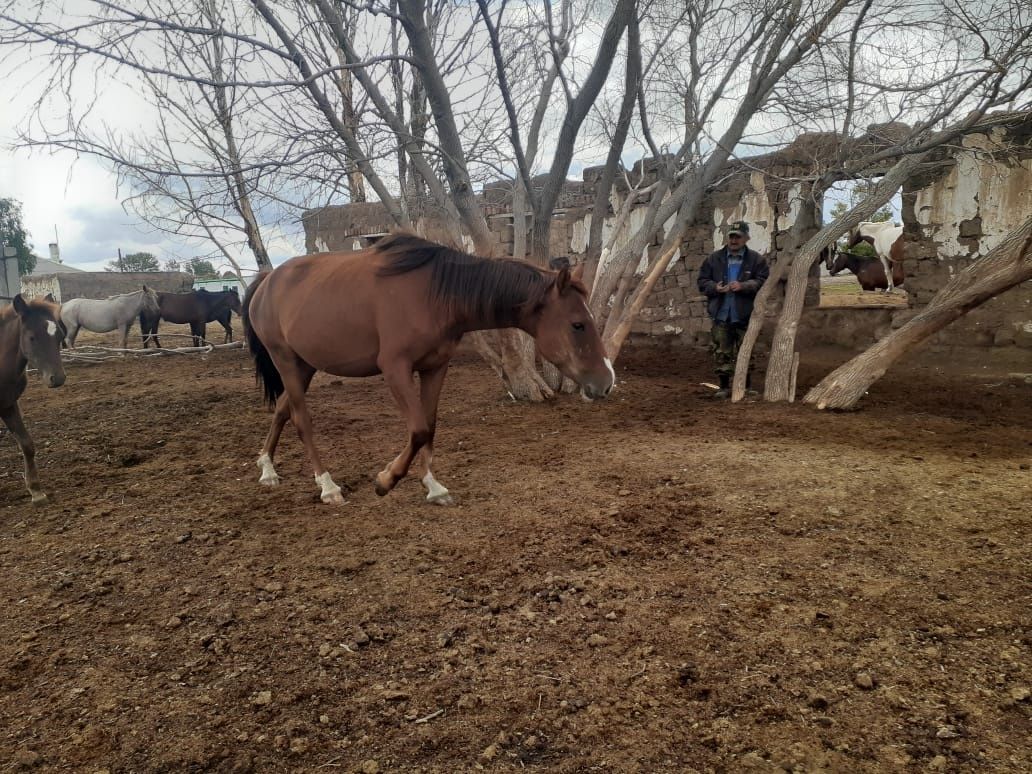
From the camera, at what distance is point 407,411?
3723 mm

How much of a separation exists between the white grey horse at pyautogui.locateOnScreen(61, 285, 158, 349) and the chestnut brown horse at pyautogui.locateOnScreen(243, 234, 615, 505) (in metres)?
13.4

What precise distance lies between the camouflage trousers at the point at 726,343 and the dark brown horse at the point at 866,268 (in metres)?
7.97

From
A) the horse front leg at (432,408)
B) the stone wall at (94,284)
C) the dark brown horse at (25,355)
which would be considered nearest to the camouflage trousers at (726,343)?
the horse front leg at (432,408)

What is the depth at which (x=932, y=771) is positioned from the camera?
161cm

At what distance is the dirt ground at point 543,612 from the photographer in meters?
1.83

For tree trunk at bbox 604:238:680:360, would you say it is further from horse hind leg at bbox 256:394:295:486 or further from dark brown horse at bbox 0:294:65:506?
dark brown horse at bbox 0:294:65:506

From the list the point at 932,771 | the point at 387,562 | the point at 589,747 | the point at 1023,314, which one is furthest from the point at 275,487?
the point at 1023,314

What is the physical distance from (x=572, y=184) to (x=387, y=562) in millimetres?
10289

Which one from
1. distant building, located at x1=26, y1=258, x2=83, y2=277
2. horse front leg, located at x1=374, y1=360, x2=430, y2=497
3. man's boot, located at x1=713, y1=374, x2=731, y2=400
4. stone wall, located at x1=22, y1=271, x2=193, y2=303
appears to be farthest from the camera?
distant building, located at x1=26, y1=258, x2=83, y2=277

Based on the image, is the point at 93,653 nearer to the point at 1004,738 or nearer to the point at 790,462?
the point at 1004,738

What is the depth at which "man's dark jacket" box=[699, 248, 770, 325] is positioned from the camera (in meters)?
6.93

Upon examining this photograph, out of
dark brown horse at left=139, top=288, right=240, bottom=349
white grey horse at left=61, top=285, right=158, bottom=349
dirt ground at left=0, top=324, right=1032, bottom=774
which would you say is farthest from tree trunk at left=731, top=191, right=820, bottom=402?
white grey horse at left=61, top=285, right=158, bottom=349

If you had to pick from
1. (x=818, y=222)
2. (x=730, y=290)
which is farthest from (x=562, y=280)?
(x=818, y=222)

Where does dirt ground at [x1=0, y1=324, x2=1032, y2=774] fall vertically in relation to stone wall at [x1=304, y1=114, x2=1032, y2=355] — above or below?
below
